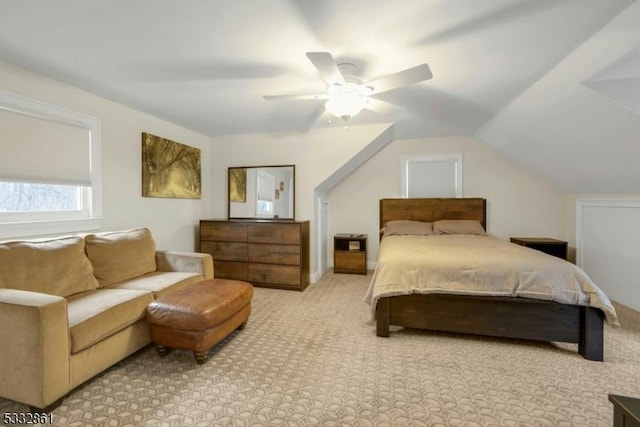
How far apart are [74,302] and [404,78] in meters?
2.81

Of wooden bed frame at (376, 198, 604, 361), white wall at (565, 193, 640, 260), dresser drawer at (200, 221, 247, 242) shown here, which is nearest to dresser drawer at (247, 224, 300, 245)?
dresser drawer at (200, 221, 247, 242)

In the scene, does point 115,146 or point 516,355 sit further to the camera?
point 115,146

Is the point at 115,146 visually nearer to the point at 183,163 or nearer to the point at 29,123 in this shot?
Answer: the point at 29,123

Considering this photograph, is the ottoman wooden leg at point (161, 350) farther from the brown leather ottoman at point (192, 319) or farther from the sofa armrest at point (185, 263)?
the sofa armrest at point (185, 263)

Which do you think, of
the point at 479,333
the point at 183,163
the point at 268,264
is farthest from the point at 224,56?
the point at 479,333

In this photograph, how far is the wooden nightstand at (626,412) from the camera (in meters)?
0.88

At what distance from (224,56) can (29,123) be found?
1794mm

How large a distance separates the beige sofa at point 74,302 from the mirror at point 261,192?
1537mm

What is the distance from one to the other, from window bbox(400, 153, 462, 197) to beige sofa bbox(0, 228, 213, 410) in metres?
3.39

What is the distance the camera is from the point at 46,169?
7.88 ft

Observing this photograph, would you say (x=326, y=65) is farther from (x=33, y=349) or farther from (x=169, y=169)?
(x=169, y=169)

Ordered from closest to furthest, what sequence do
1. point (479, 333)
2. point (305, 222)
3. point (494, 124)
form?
point (479, 333) → point (494, 124) → point (305, 222)

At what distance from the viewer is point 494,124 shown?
355 cm

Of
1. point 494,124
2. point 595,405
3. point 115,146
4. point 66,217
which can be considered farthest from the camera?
point 494,124
